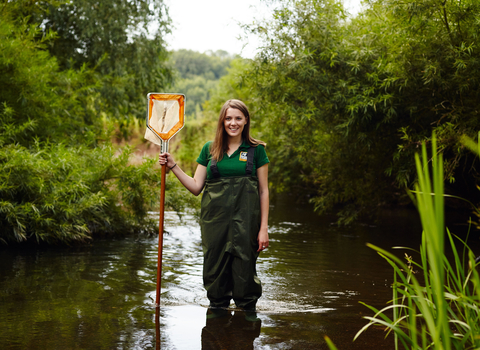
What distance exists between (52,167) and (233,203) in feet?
14.8

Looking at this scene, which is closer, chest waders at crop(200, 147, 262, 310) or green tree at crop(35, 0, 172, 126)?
chest waders at crop(200, 147, 262, 310)

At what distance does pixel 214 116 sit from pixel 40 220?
26778 mm

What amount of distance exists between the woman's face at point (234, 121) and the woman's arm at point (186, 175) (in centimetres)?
43

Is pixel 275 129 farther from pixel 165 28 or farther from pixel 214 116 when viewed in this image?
pixel 214 116

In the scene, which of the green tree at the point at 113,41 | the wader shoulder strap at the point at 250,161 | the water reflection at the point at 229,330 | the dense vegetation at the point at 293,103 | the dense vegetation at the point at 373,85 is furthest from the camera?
the green tree at the point at 113,41

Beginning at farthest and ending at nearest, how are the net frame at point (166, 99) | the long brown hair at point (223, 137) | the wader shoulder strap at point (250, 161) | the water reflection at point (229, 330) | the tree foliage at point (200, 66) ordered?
the tree foliage at point (200, 66)
the net frame at point (166, 99)
the long brown hair at point (223, 137)
the wader shoulder strap at point (250, 161)
the water reflection at point (229, 330)

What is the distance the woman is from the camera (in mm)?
4078

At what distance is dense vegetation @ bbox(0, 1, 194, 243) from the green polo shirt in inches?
147

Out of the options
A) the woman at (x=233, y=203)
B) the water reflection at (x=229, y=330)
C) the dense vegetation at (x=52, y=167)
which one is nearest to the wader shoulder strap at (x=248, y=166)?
the woman at (x=233, y=203)

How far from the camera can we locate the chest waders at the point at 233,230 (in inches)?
160

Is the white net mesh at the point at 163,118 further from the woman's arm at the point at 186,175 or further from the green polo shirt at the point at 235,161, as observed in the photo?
the green polo shirt at the point at 235,161

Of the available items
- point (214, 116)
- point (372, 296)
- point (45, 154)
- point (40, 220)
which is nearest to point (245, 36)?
point (45, 154)

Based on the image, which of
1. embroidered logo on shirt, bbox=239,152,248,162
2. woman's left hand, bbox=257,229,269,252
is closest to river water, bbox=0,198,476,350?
woman's left hand, bbox=257,229,269,252

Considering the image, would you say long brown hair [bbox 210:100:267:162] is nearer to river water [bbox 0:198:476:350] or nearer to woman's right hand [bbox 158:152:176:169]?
woman's right hand [bbox 158:152:176:169]
